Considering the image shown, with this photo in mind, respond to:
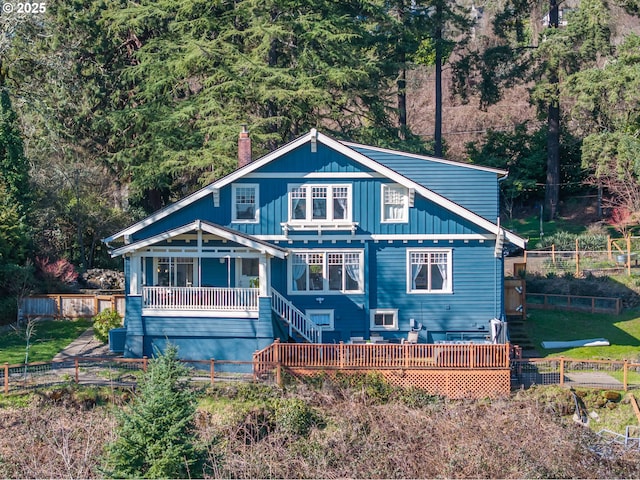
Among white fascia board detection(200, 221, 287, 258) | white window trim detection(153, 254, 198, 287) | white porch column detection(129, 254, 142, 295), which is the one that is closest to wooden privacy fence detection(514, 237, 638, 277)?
white fascia board detection(200, 221, 287, 258)

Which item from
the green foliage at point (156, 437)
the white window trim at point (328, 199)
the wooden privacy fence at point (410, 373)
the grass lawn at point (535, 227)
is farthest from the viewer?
the grass lawn at point (535, 227)

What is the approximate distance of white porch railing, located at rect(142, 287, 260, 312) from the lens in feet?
90.6

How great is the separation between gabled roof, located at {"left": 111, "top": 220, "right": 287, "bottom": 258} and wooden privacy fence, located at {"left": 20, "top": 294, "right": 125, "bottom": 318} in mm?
6435

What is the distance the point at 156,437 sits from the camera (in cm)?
1959

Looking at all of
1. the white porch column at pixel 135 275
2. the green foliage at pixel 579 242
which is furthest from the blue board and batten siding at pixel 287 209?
the green foliage at pixel 579 242

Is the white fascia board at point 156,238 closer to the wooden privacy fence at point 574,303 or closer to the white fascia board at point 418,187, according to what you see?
the white fascia board at point 418,187

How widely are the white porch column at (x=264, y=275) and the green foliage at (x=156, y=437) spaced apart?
7.24 metres

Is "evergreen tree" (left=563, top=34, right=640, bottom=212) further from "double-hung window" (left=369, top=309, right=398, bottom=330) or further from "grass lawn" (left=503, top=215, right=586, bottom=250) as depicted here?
"double-hung window" (left=369, top=309, right=398, bottom=330)

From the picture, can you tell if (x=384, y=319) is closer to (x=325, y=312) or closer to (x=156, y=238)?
(x=325, y=312)

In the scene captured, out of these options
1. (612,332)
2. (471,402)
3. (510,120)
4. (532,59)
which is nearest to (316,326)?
(471,402)

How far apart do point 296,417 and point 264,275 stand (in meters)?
5.38

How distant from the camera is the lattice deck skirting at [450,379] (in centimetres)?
2562

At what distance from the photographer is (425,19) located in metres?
47.4

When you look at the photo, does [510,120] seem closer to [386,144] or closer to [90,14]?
[386,144]
